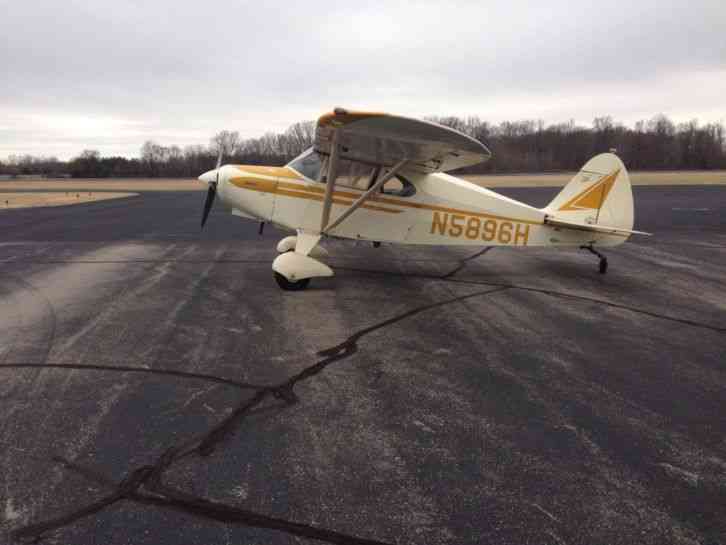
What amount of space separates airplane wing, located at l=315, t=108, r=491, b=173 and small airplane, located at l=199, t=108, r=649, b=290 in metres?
0.04

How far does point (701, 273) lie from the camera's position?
361 inches

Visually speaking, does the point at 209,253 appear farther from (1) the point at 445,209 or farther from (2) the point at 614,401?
(2) the point at 614,401

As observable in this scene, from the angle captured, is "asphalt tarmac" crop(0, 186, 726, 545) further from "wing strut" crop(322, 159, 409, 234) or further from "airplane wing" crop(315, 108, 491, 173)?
"airplane wing" crop(315, 108, 491, 173)

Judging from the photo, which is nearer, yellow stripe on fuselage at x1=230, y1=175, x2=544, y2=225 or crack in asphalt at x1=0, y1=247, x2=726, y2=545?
crack in asphalt at x1=0, y1=247, x2=726, y2=545

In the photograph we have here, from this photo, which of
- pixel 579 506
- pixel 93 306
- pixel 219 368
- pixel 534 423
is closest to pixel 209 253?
pixel 93 306

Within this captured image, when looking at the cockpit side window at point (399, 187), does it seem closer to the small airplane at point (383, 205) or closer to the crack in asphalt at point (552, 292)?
the small airplane at point (383, 205)

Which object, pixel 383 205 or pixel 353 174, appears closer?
pixel 353 174

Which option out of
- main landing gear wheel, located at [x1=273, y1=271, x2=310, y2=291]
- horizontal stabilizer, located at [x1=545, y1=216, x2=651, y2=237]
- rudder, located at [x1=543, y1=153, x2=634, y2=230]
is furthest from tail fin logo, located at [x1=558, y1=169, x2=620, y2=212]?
main landing gear wheel, located at [x1=273, y1=271, x2=310, y2=291]

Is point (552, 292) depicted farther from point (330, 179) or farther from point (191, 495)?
point (191, 495)

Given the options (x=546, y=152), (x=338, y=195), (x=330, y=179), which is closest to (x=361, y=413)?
(x=330, y=179)

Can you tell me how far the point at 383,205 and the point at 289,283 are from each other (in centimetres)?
216

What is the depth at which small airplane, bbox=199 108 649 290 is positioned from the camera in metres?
7.54

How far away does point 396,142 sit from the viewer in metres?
6.80

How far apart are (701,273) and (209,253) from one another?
10.4 m
